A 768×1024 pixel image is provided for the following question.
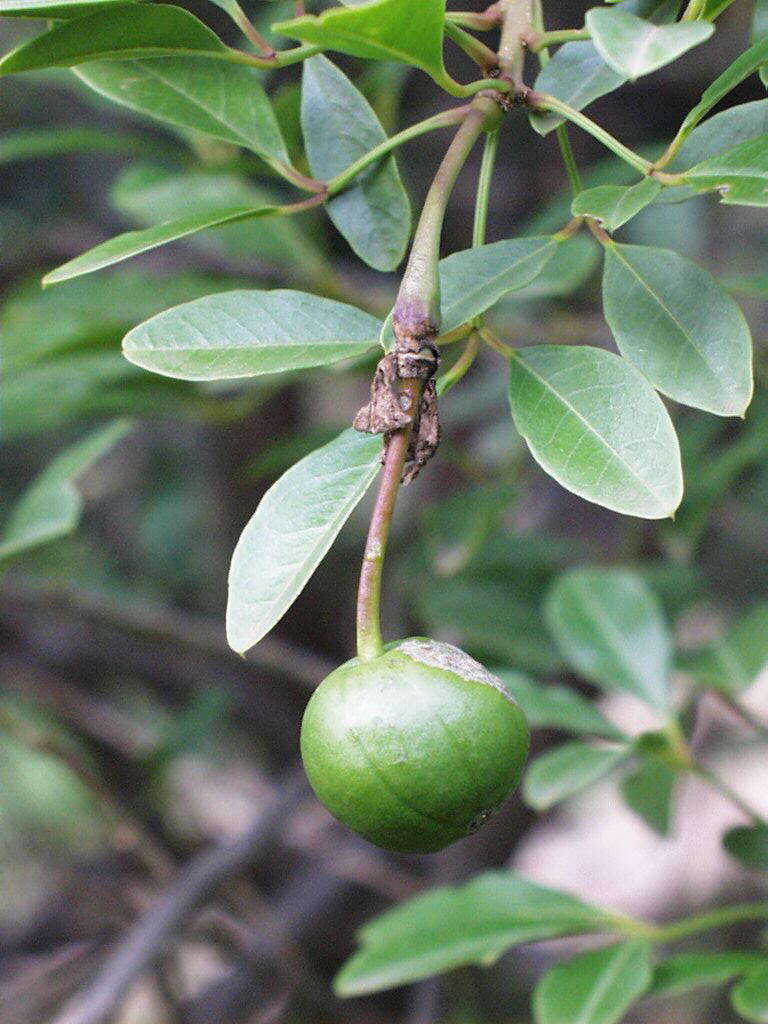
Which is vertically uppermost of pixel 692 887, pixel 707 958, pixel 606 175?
pixel 606 175

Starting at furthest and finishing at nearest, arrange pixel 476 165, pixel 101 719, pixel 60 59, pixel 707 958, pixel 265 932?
1. pixel 476 165
2. pixel 101 719
3. pixel 265 932
4. pixel 707 958
5. pixel 60 59

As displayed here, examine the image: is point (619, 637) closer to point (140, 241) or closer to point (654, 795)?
point (654, 795)

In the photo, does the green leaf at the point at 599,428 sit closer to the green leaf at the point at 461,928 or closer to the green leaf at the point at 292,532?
the green leaf at the point at 292,532

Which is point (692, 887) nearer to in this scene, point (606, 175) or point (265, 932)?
point (265, 932)

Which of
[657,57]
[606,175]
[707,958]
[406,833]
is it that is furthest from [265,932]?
[657,57]

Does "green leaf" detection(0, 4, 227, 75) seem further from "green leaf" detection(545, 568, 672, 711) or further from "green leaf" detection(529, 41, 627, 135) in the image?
"green leaf" detection(545, 568, 672, 711)

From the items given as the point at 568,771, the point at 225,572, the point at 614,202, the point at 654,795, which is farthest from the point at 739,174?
the point at 225,572

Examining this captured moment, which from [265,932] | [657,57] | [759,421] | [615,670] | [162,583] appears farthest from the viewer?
[162,583]

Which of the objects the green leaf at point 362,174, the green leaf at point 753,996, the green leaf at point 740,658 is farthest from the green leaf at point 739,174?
the green leaf at point 740,658
